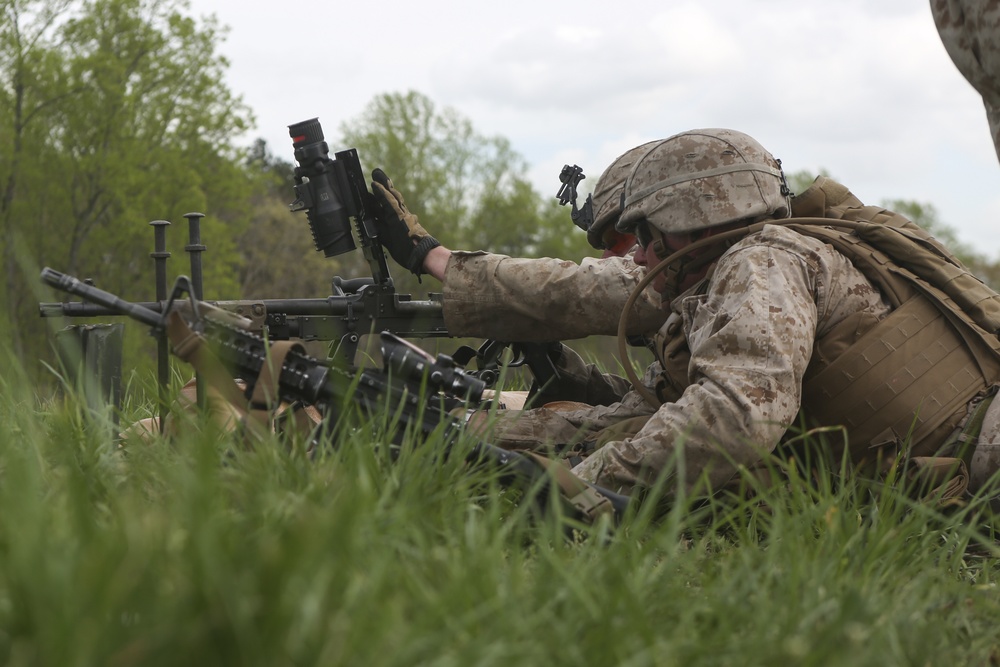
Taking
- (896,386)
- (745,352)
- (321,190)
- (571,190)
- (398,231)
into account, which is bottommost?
(896,386)

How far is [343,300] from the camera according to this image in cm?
634

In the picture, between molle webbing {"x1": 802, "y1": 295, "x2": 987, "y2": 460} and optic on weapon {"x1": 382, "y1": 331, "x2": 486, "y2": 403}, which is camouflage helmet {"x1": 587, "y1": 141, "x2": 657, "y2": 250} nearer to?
molle webbing {"x1": 802, "y1": 295, "x2": 987, "y2": 460}

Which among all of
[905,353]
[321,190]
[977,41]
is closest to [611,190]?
[321,190]

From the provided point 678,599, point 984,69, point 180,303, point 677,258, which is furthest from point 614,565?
point 180,303

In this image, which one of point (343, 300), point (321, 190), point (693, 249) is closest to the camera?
point (693, 249)

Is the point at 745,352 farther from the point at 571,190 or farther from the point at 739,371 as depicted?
the point at 571,190

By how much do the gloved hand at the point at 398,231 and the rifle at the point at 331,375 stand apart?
2406 mm

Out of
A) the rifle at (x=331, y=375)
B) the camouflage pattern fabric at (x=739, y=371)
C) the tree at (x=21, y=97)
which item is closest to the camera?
the rifle at (x=331, y=375)

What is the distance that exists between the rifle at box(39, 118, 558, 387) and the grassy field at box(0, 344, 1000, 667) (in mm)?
2642

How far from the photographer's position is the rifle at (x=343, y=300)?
19.2 feet

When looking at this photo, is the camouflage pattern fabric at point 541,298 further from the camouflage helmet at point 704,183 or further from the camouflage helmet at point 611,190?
the camouflage helmet at point 704,183

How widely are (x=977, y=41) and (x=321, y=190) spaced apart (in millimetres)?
3603

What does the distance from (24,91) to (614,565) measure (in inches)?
969

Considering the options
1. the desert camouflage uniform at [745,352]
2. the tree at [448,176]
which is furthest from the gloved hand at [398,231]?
the tree at [448,176]
